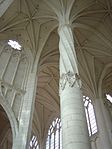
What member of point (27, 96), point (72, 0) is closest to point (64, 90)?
point (27, 96)

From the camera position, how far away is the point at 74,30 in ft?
55.7

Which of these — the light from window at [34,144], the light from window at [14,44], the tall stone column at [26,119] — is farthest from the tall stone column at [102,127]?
the light from window at [34,144]

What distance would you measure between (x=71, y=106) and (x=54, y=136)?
13.1 meters

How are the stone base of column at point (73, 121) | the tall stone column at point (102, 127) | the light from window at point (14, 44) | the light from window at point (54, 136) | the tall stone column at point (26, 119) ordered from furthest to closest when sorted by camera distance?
the light from window at point (54, 136) → the light from window at point (14, 44) → the tall stone column at point (102, 127) → the tall stone column at point (26, 119) → the stone base of column at point (73, 121)

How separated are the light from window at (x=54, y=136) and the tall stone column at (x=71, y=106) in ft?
36.1

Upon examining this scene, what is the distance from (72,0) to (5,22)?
5263mm

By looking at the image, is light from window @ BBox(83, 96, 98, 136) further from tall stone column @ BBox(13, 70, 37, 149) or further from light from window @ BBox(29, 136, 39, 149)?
light from window @ BBox(29, 136, 39, 149)

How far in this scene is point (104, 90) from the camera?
64.2ft

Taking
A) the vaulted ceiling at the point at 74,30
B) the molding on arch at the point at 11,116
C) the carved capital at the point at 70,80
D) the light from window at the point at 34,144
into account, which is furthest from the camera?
the light from window at the point at 34,144

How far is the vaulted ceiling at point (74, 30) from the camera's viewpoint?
15347 mm

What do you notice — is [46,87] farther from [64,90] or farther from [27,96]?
[64,90]

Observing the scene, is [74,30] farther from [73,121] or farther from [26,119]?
[73,121]

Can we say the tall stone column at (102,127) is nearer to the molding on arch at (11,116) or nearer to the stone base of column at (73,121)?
the molding on arch at (11,116)

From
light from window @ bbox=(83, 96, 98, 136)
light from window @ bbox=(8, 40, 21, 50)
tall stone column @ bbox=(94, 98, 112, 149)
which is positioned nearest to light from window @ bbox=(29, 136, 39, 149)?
light from window @ bbox=(83, 96, 98, 136)
